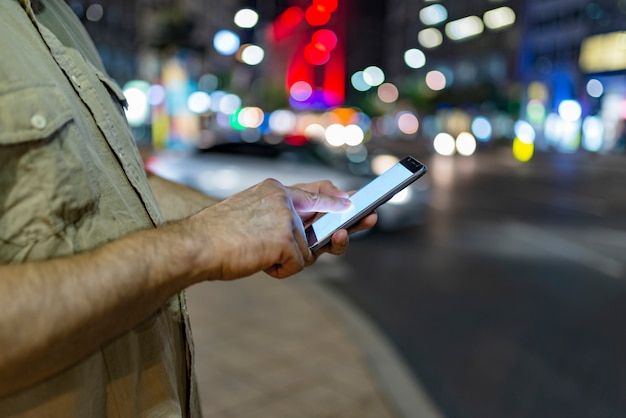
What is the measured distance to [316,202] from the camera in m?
1.35

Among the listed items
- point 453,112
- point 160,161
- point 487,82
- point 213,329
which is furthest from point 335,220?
point 453,112

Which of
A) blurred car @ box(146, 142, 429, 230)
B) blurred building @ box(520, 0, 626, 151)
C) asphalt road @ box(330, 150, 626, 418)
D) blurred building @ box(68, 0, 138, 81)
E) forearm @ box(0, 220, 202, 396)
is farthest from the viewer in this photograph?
blurred building @ box(68, 0, 138, 81)

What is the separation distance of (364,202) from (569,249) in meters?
8.99

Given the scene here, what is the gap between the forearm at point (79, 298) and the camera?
0.91 m

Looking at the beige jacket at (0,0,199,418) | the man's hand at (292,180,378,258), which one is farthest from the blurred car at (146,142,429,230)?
the beige jacket at (0,0,199,418)

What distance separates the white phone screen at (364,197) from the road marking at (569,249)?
23.9 ft

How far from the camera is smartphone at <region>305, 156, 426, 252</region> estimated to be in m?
1.45

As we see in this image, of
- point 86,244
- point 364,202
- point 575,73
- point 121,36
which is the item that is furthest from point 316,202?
point 575,73

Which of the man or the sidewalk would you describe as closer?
the man

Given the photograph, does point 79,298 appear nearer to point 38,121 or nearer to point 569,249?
point 38,121

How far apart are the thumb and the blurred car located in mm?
9116

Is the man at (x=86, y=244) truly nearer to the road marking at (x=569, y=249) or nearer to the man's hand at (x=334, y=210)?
the man's hand at (x=334, y=210)

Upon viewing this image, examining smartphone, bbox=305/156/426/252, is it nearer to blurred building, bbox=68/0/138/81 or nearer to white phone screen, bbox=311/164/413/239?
white phone screen, bbox=311/164/413/239

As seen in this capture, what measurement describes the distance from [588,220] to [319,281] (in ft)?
24.1
